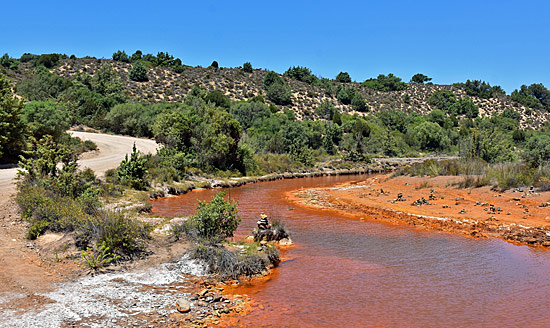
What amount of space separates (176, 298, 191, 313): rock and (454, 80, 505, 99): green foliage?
106 metres

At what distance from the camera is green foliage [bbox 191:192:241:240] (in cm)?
1195

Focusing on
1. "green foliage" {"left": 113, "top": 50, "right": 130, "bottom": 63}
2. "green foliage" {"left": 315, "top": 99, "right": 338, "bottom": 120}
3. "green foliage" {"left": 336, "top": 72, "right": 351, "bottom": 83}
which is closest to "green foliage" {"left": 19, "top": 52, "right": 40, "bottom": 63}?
"green foliage" {"left": 113, "top": 50, "right": 130, "bottom": 63}

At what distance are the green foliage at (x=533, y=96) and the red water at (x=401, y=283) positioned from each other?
100m

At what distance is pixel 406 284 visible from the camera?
33.9 feet

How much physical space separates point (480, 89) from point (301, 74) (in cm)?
4421

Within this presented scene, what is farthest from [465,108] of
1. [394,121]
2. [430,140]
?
[430,140]

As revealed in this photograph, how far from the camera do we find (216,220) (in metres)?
12.1

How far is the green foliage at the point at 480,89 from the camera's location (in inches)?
3962

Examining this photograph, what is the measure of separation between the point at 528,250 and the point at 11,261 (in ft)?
47.8

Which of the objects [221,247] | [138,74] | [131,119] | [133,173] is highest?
[138,74]

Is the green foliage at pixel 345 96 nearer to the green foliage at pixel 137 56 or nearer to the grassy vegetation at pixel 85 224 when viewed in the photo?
the green foliage at pixel 137 56

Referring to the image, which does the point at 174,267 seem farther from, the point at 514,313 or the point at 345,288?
the point at 514,313

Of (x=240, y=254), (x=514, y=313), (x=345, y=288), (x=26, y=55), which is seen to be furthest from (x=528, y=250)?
(x=26, y=55)

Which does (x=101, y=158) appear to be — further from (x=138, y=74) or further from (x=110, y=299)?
(x=138, y=74)
